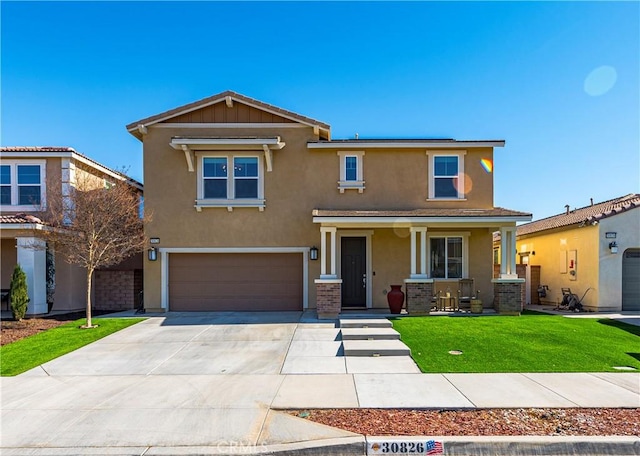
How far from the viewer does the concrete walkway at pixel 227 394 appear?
4.80 metres

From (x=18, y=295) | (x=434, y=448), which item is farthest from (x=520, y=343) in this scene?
(x=18, y=295)

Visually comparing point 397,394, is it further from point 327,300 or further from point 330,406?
point 327,300

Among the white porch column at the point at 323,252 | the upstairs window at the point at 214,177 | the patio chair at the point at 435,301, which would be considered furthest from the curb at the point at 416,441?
the upstairs window at the point at 214,177

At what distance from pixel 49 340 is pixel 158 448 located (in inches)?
291

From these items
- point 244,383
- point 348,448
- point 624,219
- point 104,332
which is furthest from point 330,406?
point 624,219

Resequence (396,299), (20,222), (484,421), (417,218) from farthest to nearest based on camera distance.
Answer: (20,222) < (417,218) < (396,299) < (484,421)

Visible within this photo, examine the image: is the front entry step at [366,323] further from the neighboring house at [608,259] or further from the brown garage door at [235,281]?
the neighboring house at [608,259]

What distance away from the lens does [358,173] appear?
1438cm

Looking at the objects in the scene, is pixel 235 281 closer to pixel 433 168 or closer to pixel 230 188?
pixel 230 188

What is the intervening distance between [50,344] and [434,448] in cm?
923

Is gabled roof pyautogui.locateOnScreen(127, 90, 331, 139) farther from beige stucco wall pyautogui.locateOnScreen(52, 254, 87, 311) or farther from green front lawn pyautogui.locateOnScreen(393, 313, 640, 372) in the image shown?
green front lawn pyautogui.locateOnScreen(393, 313, 640, 372)

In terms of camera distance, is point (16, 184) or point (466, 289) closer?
point (466, 289)

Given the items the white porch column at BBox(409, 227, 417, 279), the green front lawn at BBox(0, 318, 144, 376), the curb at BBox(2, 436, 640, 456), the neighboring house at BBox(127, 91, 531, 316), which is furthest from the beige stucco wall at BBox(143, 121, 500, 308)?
the curb at BBox(2, 436, 640, 456)

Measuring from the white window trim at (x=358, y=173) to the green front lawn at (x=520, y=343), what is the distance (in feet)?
16.1
